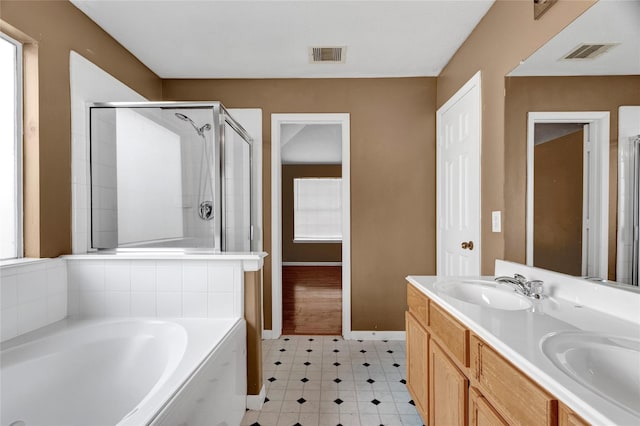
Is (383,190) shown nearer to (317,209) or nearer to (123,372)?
(123,372)

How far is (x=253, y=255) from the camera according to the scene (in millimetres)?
1789

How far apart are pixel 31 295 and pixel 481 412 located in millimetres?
2159

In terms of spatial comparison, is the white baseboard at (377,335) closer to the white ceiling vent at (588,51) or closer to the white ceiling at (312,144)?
the white ceiling vent at (588,51)

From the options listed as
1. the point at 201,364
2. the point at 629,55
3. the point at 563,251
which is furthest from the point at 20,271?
the point at 629,55

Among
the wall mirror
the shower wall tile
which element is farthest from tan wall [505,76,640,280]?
the shower wall tile

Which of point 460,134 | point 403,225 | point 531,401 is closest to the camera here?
point 531,401

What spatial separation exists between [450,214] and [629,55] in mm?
1599

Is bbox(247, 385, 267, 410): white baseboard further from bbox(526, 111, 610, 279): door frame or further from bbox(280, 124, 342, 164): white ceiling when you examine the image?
bbox(280, 124, 342, 164): white ceiling

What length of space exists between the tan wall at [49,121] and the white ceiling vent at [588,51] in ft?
8.60

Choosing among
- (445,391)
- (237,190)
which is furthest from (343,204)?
(445,391)

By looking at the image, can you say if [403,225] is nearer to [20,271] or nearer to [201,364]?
[201,364]

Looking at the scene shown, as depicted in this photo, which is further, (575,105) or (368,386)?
(368,386)

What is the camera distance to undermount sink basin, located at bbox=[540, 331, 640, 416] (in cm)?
77

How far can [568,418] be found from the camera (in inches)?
26.3
